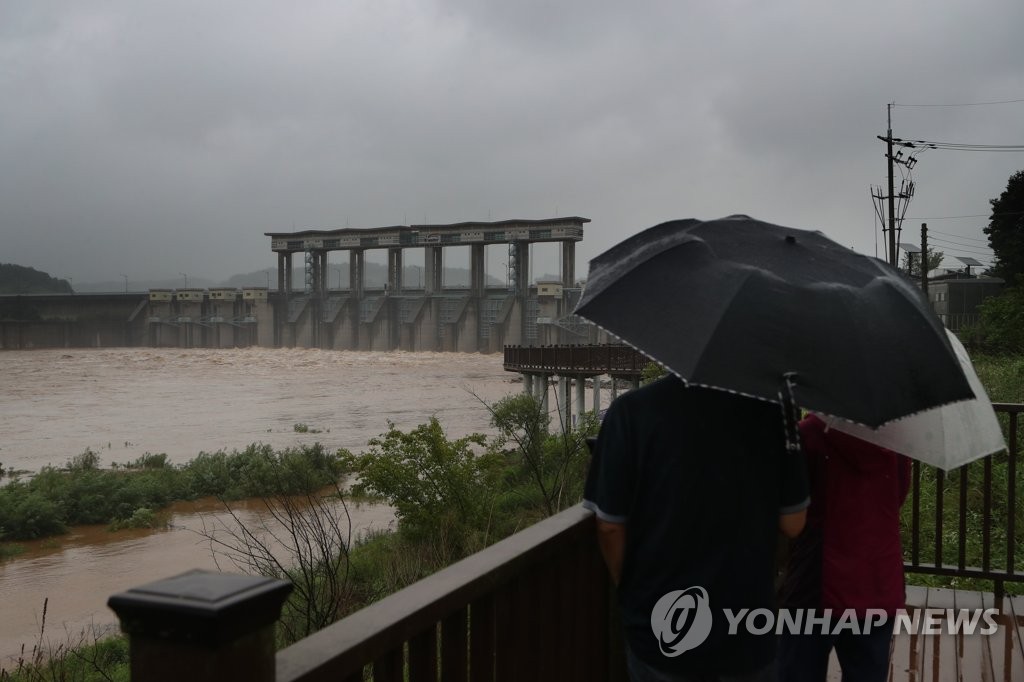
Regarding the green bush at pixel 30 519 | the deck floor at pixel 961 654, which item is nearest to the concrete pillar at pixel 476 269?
the green bush at pixel 30 519

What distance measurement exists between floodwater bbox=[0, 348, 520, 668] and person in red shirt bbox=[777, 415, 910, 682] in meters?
5.86

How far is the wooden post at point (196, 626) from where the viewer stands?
1096mm

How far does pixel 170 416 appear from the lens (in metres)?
50.2

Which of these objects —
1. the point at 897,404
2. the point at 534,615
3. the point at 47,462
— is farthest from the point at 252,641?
the point at 47,462

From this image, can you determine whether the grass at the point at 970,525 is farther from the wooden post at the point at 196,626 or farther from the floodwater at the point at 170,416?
the floodwater at the point at 170,416

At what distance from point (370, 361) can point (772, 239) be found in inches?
2939

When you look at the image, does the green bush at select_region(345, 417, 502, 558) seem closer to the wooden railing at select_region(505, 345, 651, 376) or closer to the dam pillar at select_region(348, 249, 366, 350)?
the wooden railing at select_region(505, 345, 651, 376)

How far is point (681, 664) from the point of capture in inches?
81.7

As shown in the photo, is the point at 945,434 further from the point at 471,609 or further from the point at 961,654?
the point at 961,654

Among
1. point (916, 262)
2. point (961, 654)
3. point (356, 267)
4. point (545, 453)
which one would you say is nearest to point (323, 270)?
point (356, 267)

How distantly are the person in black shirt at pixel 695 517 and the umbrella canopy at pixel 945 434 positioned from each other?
406 mm

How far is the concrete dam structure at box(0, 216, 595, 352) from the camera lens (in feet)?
249

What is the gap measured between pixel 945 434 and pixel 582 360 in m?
29.1

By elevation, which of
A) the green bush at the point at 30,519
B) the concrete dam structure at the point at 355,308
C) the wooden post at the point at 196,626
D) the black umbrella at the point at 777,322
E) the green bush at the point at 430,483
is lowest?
the green bush at the point at 30,519
